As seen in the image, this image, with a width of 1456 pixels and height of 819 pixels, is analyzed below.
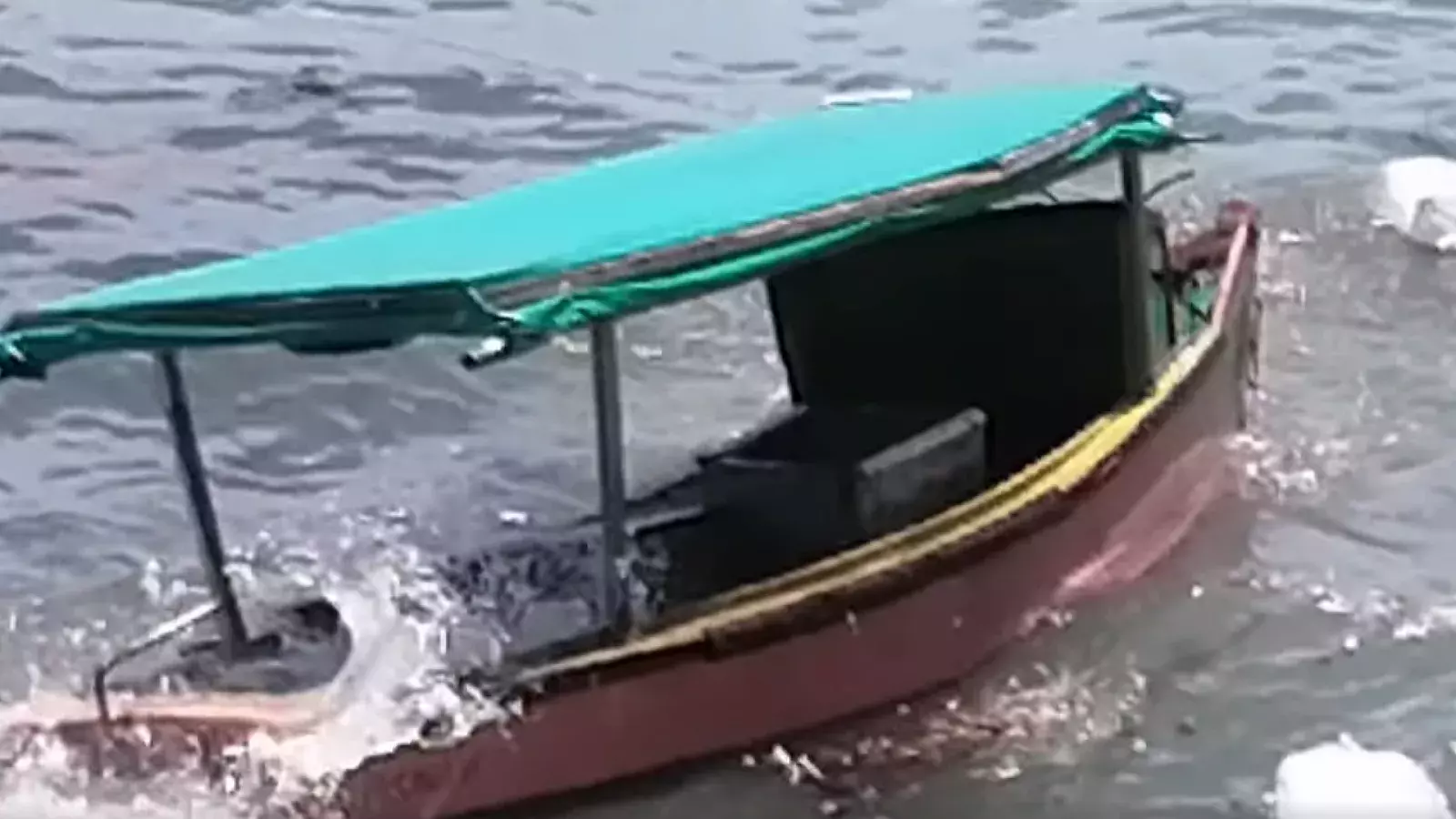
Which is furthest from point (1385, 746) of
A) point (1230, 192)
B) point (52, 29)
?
point (52, 29)

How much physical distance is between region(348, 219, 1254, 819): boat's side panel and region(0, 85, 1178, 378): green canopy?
122 cm

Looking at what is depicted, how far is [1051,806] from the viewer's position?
9.12m

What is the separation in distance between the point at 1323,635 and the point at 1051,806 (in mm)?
1808

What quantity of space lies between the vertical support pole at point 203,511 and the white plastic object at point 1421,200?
817 cm

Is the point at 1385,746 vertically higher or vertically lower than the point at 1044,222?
Answer: lower

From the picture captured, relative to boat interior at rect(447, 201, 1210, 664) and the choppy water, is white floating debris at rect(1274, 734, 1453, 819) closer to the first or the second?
the choppy water

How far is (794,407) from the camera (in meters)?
10.7

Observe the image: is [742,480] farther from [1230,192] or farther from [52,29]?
[52,29]

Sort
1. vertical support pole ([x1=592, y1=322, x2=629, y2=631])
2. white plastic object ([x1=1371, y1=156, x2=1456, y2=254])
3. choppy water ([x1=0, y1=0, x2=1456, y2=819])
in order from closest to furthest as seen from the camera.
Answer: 1. vertical support pole ([x1=592, y1=322, x2=629, y2=631])
2. choppy water ([x1=0, y1=0, x2=1456, y2=819])
3. white plastic object ([x1=1371, y1=156, x2=1456, y2=254])

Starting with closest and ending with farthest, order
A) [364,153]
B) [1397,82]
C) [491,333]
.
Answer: [491,333] → [364,153] → [1397,82]

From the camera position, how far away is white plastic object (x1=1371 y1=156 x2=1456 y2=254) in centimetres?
1468

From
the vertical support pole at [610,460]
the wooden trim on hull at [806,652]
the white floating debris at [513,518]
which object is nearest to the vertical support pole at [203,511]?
the wooden trim on hull at [806,652]

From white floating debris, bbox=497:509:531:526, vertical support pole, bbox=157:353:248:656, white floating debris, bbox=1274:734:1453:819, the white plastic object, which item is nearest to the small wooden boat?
vertical support pole, bbox=157:353:248:656

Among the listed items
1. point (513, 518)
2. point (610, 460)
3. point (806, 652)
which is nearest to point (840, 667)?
point (806, 652)
